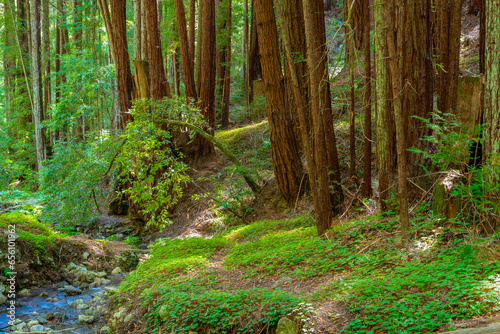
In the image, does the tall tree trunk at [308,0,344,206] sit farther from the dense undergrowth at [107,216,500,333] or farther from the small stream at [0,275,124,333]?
the small stream at [0,275,124,333]

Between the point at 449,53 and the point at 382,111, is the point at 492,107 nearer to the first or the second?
the point at 382,111

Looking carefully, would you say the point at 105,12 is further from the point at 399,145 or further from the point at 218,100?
the point at 399,145

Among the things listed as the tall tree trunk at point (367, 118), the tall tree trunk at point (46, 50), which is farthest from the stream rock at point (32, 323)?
the tall tree trunk at point (46, 50)

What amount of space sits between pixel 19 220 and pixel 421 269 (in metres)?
7.09

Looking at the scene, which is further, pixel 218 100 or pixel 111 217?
pixel 218 100

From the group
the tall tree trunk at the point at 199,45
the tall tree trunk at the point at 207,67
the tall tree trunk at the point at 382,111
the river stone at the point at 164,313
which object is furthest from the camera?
the tall tree trunk at the point at 199,45

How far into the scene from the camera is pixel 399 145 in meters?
4.36

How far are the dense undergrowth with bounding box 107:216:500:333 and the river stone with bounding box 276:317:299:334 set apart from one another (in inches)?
2.4

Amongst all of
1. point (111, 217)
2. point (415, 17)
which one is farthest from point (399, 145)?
point (111, 217)

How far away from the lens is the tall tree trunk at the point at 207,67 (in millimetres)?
11672

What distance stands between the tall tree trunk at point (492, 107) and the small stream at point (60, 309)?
4829 millimetres

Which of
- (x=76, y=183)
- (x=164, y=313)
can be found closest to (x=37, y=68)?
(x=76, y=183)

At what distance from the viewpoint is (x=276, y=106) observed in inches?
292

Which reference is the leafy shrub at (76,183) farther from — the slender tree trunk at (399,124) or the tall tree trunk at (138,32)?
the slender tree trunk at (399,124)
